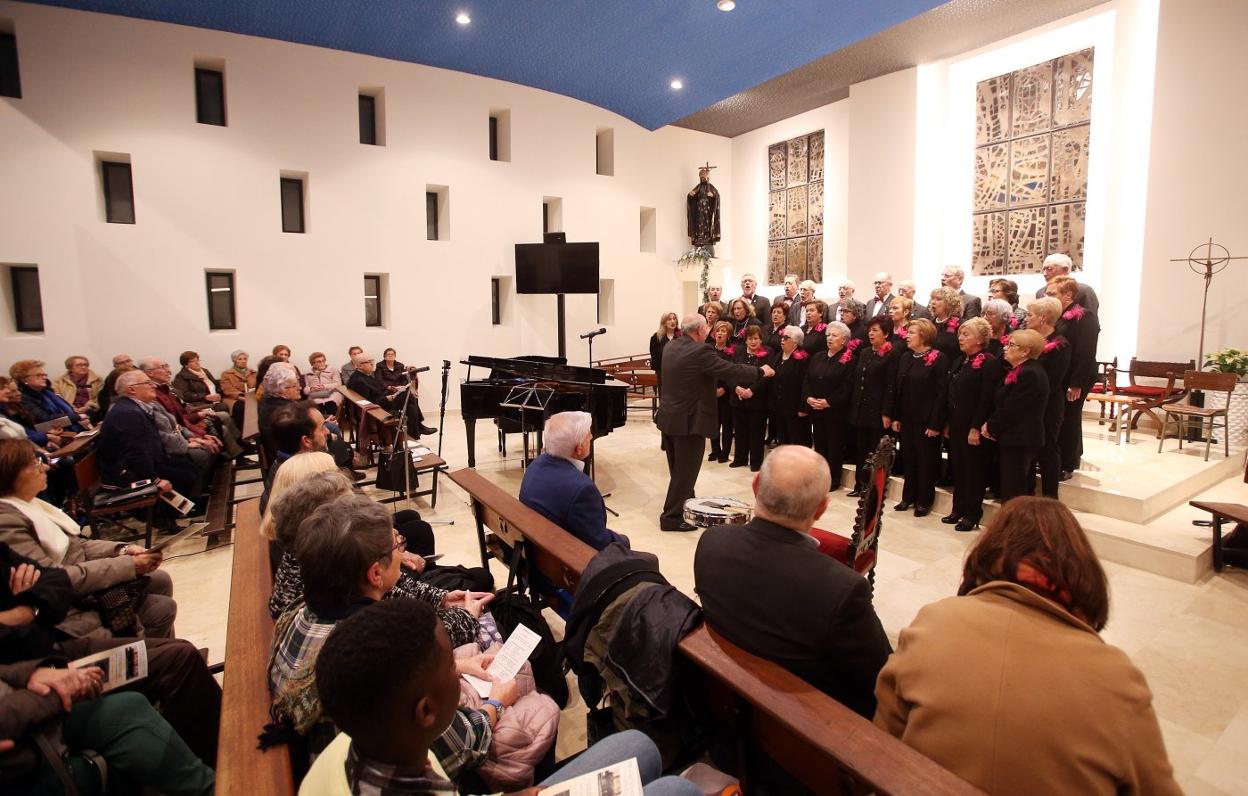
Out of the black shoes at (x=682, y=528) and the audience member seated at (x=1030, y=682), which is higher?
the audience member seated at (x=1030, y=682)

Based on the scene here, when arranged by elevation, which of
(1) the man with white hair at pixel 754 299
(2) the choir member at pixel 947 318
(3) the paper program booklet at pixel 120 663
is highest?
(1) the man with white hair at pixel 754 299

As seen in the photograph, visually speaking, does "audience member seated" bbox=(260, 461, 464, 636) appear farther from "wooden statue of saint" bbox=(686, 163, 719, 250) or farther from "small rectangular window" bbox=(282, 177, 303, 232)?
"wooden statue of saint" bbox=(686, 163, 719, 250)

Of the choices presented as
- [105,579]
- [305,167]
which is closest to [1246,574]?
[105,579]

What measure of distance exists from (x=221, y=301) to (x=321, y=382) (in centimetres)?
184

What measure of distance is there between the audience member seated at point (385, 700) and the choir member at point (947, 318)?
486 centimetres

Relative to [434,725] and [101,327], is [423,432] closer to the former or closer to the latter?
[101,327]

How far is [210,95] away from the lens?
876 centimetres

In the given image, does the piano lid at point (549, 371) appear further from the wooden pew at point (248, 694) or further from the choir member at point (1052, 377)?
the wooden pew at point (248, 694)

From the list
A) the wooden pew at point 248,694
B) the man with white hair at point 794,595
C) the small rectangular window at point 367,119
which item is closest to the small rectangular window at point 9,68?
the small rectangular window at point 367,119

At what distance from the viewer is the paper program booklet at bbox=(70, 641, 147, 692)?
73.7 inches

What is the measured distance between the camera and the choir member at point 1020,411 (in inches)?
164

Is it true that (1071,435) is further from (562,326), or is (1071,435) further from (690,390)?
(562,326)

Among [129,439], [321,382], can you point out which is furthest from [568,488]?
[321,382]

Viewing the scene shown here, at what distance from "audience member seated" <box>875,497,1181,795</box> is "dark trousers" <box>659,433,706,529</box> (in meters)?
3.24
